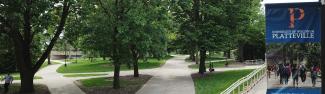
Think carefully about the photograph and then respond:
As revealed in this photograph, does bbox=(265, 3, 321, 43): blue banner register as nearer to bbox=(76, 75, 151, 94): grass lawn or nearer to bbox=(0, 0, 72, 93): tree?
bbox=(0, 0, 72, 93): tree

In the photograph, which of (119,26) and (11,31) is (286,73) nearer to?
(119,26)

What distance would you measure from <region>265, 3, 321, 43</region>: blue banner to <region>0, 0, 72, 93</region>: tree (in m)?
20.8

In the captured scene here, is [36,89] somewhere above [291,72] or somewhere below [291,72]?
below

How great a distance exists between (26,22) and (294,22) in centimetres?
2540

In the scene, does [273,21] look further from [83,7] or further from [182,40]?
[182,40]

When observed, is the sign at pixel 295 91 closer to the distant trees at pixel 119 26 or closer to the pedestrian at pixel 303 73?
the pedestrian at pixel 303 73

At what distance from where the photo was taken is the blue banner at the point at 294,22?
27.1 feet

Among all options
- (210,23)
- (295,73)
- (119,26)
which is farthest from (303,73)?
(210,23)

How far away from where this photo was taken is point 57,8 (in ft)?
110

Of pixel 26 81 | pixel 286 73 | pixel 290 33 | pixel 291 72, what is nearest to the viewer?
pixel 290 33

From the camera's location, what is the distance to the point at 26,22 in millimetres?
31516

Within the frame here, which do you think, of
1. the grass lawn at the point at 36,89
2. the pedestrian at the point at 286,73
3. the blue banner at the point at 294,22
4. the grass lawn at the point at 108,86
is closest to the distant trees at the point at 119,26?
the grass lawn at the point at 108,86

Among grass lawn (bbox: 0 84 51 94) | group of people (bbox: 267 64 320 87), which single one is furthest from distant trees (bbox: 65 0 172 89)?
group of people (bbox: 267 64 320 87)

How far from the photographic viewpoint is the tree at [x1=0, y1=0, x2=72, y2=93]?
27.6m
